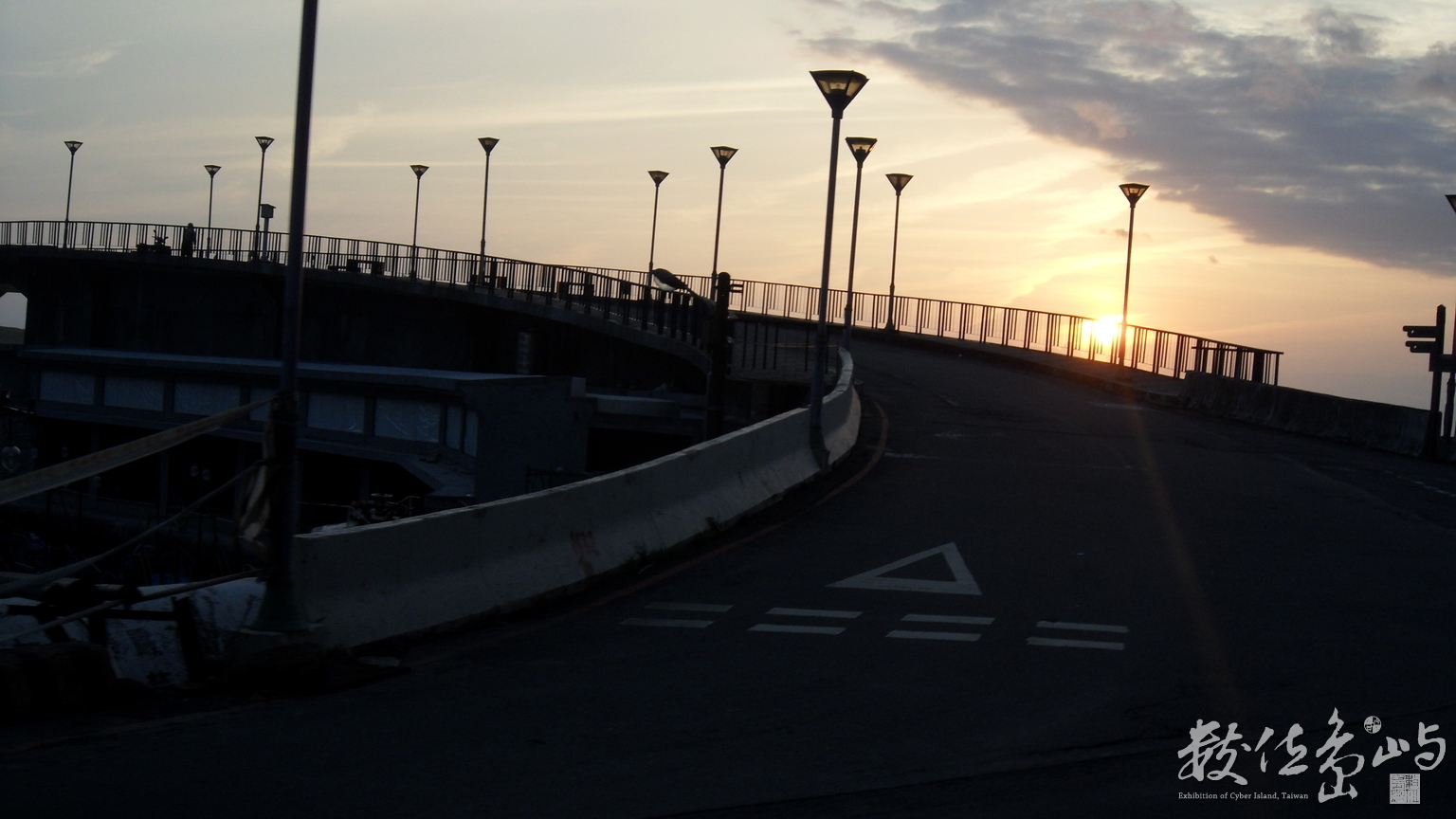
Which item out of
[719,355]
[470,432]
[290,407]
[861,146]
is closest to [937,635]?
[290,407]

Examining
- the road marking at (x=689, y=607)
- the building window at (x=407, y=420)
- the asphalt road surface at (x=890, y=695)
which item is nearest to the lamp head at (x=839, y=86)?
the asphalt road surface at (x=890, y=695)

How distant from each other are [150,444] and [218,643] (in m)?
1.43

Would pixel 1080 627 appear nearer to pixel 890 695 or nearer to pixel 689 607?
pixel 890 695

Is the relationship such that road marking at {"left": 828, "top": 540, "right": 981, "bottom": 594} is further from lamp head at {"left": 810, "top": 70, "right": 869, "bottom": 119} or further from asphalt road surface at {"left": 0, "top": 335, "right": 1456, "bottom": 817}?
lamp head at {"left": 810, "top": 70, "right": 869, "bottom": 119}

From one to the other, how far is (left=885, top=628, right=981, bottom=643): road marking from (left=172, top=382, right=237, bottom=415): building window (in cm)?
4046

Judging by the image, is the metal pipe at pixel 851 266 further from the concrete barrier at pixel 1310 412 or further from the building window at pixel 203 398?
the building window at pixel 203 398

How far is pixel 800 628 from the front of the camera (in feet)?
32.2

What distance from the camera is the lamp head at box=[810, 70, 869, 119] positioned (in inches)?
730

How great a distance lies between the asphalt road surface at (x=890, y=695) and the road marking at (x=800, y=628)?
0.05m

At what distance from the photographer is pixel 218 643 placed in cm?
805

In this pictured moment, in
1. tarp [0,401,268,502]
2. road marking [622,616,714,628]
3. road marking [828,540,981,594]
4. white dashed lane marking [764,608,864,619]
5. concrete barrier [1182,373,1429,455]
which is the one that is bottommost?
road marking [622,616,714,628]

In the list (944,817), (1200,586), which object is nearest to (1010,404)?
(1200,586)

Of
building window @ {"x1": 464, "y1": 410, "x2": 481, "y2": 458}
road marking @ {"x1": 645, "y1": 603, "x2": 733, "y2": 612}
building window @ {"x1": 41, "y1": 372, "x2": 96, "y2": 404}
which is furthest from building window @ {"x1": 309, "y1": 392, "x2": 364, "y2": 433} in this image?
road marking @ {"x1": 645, "y1": 603, "x2": 733, "y2": 612}

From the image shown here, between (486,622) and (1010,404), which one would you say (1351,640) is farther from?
(1010,404)
